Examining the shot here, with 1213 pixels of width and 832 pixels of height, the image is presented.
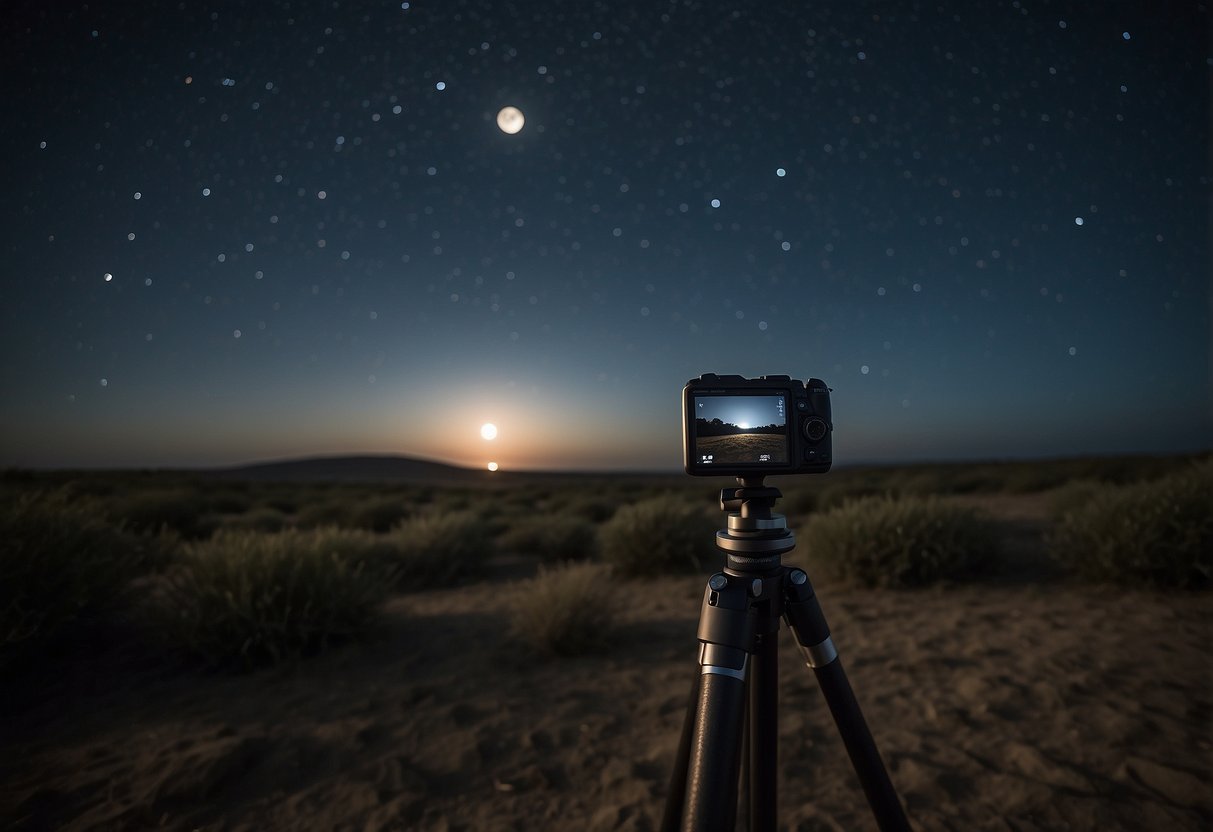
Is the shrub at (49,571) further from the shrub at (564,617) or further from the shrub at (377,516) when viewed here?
the shrub at (377,516)

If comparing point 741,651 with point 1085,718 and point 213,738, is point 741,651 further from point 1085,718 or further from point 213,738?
point 213,738

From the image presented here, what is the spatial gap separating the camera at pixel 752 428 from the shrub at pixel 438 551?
5840 mm

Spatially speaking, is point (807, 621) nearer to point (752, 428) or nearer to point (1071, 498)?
point (752, 428)

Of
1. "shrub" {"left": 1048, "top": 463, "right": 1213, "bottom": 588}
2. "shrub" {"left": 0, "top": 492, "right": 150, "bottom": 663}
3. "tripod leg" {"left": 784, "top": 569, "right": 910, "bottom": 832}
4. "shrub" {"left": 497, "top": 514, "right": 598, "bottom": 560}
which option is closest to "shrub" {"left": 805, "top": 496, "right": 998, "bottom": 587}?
"shrub" {"left": 1048, "top": 463, "right": 1213, "bottom": 588}

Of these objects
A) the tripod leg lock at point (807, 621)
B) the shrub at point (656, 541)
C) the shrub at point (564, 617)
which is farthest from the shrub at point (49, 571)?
the shrub at point (656, 541)

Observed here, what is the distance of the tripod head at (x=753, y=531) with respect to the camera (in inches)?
54.0

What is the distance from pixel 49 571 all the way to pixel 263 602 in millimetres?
1274

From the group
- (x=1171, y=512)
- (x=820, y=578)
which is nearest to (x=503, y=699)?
(x=820, y=578)

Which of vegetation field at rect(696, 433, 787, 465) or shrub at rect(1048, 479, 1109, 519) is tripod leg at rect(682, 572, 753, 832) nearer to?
vegetation field at rect(696, 433, 787, 465)

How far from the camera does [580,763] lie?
2.53 meters

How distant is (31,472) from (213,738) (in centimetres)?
Answer: 2588

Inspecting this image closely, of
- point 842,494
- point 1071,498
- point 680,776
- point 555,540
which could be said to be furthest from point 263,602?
point 842,494

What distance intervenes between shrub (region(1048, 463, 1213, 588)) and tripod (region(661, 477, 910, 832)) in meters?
4.52

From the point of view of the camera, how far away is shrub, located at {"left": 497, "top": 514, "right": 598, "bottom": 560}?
8.22m
